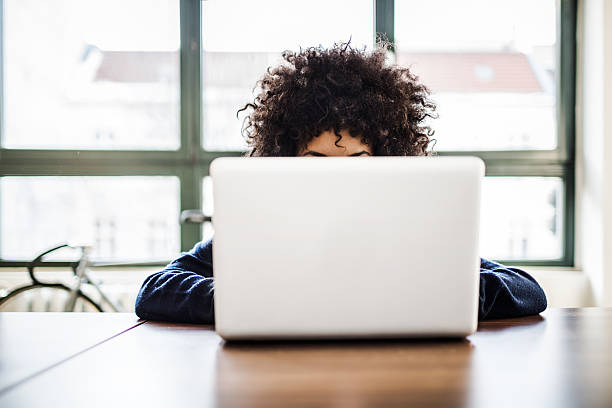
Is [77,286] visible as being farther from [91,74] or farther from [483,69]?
[483,69]

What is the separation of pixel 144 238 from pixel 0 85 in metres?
1.12

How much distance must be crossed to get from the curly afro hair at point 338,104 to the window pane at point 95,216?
4.58 feet

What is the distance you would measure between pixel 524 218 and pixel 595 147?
50 cm

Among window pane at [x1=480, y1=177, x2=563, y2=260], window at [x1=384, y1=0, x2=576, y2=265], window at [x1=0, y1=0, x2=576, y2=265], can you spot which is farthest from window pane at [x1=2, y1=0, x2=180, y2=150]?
window pane at [x1=480, y1=177, x2=563, y2=260]

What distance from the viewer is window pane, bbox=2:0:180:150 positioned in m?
2.51

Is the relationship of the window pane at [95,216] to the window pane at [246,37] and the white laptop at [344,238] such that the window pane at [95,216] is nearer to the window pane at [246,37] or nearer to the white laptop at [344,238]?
the window pane at [246,37]

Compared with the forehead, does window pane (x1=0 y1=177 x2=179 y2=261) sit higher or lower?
lower

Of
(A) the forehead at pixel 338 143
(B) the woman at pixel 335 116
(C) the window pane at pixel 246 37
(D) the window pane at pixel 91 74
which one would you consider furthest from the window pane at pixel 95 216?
(A) the forehead at pixel 338 143

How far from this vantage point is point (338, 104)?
1.07 metres

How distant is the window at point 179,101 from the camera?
8.22ft

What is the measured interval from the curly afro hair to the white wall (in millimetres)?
1389

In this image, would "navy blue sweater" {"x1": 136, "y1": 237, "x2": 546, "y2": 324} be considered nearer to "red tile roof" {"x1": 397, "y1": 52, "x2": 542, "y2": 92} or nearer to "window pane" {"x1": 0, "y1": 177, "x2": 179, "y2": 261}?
"window pane" {"x1": 0, "y1": 177, "x2": 179, "y2": 261}

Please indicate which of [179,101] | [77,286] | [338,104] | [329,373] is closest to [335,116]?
[338,104]

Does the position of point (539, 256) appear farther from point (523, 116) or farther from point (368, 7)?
point (368, 7)
